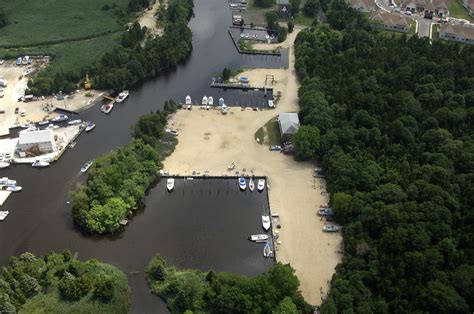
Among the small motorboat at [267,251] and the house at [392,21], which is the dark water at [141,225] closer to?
the small motorboat at [267,251]

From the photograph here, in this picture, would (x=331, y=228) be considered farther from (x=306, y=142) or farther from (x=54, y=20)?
(x=54, y=20)

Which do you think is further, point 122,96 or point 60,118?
point 122,96

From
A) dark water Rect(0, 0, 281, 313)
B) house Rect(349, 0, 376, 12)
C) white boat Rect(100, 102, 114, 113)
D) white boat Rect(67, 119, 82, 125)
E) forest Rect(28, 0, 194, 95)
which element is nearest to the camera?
dark water Rect(0, 0, 281, 313)

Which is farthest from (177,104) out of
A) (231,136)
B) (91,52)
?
(91,52)

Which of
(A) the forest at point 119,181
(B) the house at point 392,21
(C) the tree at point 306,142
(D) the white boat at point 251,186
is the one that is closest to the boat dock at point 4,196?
(A) the forest at point 119,181

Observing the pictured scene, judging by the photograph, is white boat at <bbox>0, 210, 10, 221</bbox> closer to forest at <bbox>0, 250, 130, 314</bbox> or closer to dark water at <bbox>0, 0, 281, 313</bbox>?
dark water at <bbox>0, 0, 281, 313</bbox>

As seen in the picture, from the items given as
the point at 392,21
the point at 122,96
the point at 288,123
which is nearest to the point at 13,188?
the point at 122,96

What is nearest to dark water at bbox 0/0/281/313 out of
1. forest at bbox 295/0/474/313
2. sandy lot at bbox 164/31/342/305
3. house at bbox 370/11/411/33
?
sandy lot at bbox 164/31/342/305
